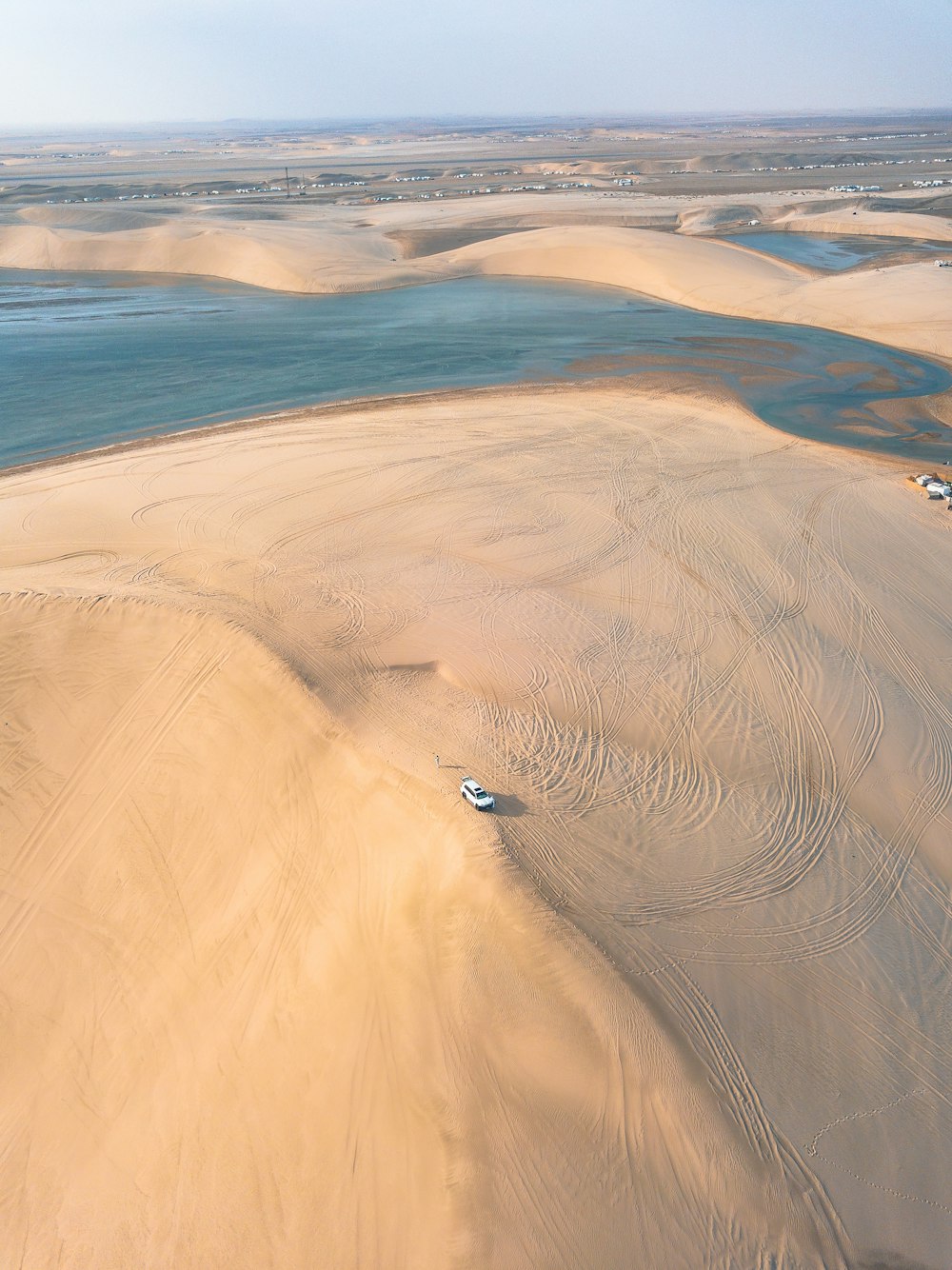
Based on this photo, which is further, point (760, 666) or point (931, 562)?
point (931, 562)

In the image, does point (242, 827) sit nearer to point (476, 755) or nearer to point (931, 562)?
point (476, 755)

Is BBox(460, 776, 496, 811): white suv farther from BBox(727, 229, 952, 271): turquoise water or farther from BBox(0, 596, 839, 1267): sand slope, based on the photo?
BBox(727, 229, 952, 271): turquoise water

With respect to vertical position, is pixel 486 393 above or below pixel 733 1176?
above

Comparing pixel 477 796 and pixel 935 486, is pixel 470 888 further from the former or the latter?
pixel 935 486

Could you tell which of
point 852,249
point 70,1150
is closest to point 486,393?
point 70,1150

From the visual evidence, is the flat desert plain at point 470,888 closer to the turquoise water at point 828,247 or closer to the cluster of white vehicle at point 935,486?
the cluster of white vehicle at point 935,486

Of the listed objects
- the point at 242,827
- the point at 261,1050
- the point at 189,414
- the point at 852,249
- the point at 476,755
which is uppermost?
the point at 852,249

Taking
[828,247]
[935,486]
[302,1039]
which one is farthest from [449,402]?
[828,247]
